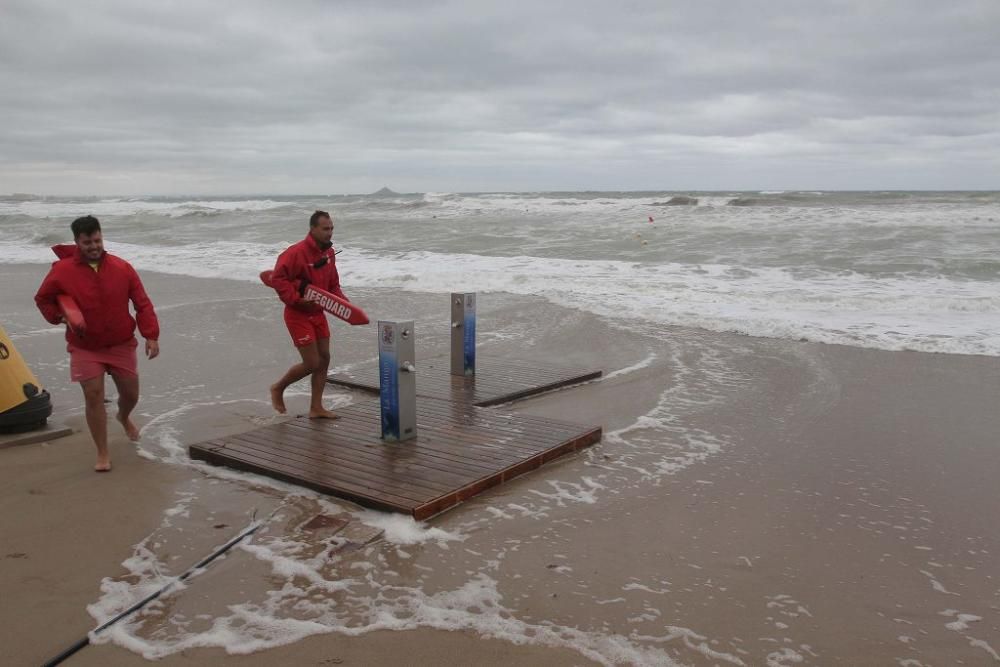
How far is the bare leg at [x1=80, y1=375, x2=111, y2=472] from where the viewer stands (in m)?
4.99

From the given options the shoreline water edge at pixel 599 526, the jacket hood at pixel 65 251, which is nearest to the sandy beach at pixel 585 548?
the shoreline water edge at pixel 599 526

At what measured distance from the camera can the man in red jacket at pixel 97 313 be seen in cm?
478

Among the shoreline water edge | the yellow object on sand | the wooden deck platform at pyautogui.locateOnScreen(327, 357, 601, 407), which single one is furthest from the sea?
the yellow object on sand

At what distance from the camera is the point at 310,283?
5789 mm

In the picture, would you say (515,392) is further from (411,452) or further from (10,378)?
(10,378)

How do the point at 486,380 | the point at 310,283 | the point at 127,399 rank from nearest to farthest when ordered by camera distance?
1. the point at 127,399
2. the point at 310,283
3. the point at 486,380

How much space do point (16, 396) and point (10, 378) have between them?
153 mm

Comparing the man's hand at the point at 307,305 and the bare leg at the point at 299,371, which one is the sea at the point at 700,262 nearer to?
the bare leg at the point at 299,371

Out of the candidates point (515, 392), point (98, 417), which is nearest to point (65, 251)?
point (98, 417)

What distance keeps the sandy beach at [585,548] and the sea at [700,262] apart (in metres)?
4.22

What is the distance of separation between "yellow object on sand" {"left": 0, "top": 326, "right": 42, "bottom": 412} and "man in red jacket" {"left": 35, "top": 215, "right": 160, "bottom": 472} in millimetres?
864

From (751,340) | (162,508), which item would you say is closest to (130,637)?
(162,508)

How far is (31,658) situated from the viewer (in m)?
2.91

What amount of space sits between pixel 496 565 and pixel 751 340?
23.7 ft
